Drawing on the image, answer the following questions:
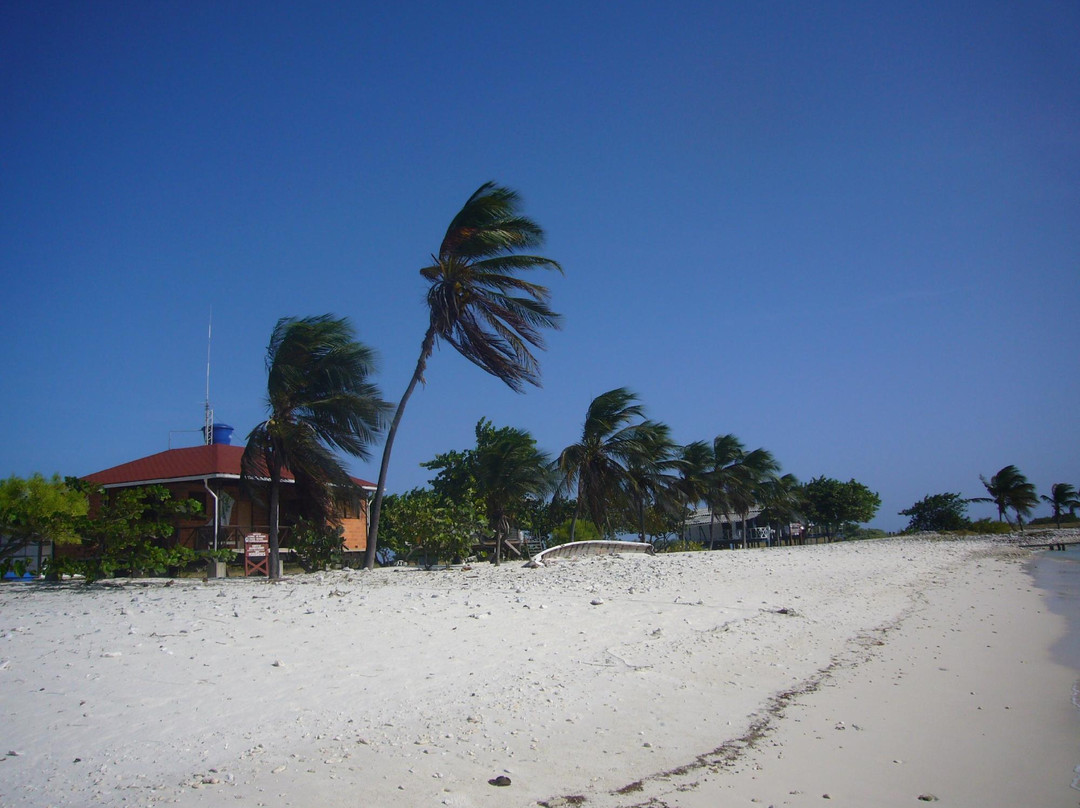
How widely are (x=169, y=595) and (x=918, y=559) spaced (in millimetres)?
20926

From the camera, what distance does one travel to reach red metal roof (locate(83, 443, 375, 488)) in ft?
59.5

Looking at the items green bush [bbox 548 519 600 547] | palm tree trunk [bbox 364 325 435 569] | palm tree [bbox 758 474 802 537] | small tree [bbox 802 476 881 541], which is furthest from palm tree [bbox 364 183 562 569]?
small tree [bbox 802 476 881 541]

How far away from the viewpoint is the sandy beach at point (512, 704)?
3.79 meters

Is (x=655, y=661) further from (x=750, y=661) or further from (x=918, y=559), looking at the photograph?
(x=918, y=559)

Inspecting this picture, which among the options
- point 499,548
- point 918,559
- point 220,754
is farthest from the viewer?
point 918,559

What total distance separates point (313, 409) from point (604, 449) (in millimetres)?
11862

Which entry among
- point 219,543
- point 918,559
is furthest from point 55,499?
point 918,559

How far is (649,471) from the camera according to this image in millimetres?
25281

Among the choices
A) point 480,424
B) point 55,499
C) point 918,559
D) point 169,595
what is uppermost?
point 480,424

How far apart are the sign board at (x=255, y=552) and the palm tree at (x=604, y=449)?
32.9 ft

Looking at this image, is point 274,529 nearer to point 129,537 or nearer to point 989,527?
point 129,537

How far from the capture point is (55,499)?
34.9 feet

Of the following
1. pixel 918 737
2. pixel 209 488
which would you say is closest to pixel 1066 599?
pixel 918 737

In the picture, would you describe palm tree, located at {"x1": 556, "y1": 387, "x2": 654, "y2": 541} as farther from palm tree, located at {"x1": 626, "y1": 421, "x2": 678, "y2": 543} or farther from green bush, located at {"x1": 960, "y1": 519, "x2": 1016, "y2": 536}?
green bush, located at {"x1": 960, "y1": 519, "x2": 1016, "y2": 536}
